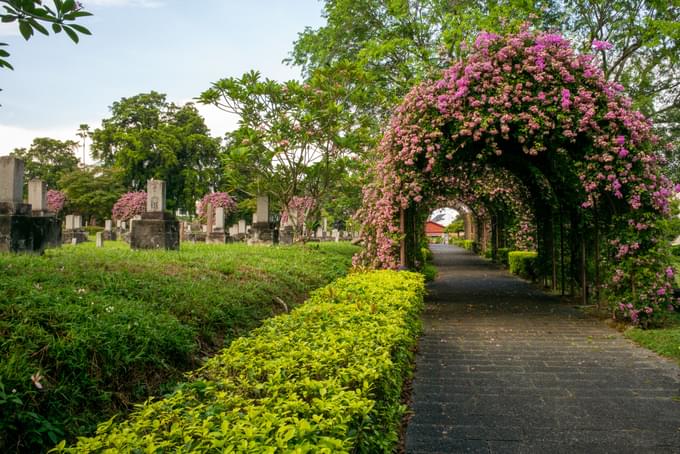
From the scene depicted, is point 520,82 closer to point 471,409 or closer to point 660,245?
point 660,245

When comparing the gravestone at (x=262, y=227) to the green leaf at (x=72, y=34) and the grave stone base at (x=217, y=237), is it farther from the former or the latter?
the green leaf at (x=72, y=34)

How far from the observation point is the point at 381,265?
392 inches

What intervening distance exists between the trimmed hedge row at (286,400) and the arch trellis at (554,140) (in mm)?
5319

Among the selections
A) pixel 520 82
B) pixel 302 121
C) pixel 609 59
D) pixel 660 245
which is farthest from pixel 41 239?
pixel 609 59

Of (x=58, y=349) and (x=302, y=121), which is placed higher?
(x=302, y=121)

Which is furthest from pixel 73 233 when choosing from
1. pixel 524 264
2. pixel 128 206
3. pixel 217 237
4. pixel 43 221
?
pixel 524 264

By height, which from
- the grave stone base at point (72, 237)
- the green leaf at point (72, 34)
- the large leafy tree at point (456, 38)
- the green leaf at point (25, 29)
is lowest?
the grave stone base at point (72, 237)

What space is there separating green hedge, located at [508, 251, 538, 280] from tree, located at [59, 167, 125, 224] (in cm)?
3250

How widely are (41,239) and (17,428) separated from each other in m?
7.25

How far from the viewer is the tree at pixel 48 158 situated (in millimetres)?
45281

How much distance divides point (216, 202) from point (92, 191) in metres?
11.0

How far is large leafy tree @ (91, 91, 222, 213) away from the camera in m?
39.4

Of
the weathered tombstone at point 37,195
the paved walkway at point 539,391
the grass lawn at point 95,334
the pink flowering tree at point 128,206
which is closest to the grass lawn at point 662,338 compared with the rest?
the paved walkway at point 539,391

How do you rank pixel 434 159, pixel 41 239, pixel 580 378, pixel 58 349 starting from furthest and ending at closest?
pixel 41 239 < pixel 434 159 < pixel 580 378 < pixel 58 349
